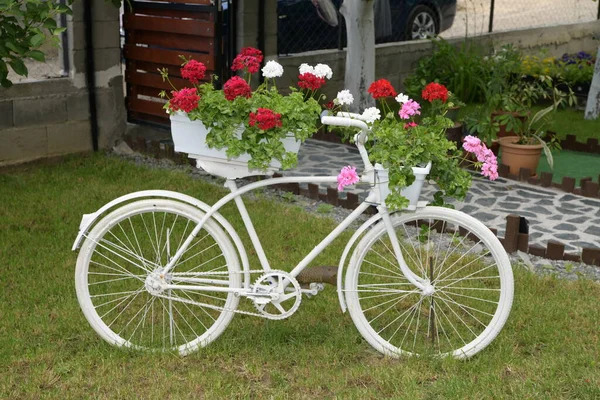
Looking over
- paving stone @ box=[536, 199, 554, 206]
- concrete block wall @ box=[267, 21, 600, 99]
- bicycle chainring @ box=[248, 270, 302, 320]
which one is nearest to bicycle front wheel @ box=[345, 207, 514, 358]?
bicycle chainring @ box=[248, 270, 302, 320]

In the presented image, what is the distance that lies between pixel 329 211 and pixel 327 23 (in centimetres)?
466

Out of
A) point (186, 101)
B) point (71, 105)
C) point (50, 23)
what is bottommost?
point (71, 105)

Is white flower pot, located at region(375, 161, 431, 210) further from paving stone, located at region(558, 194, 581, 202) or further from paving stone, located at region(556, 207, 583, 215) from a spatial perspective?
paving stone, located at region(558, 194, 581, 202)

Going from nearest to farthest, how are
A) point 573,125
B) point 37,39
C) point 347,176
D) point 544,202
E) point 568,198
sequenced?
point 347,176
point 37,39
point 544,202
point 568,198
point 573,125

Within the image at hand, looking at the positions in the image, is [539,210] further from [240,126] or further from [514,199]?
[240,126]

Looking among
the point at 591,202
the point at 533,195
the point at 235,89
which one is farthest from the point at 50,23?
the point at 591,202

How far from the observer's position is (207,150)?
14.9ft

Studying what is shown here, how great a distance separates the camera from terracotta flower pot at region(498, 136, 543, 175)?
881 centimetres

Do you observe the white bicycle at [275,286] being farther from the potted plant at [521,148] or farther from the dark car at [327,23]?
the dark car at [327,23]

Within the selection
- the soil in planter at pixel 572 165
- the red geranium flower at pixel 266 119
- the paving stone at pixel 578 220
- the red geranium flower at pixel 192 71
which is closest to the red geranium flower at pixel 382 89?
the red geranium flower at pixel 266 119

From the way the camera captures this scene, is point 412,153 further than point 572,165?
No

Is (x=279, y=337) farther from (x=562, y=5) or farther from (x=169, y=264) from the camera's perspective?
(x=562, y=5)

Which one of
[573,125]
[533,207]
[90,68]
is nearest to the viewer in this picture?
[533,207]

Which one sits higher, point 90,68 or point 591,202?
point 90,68
